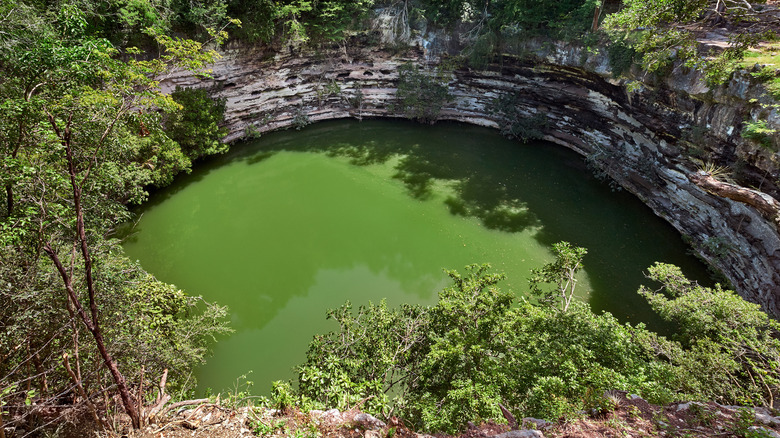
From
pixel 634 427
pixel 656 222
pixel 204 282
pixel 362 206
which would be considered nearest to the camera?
pixel 634 427

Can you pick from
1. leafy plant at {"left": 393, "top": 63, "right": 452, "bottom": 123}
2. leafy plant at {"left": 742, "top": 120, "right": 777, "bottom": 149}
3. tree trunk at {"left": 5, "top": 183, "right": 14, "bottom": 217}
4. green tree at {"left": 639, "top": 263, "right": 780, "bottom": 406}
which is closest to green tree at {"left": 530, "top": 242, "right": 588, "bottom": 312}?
green tree at {"left": 639, "top": 263, "right": 780, "bottom": 406}

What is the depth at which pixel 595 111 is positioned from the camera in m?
12.4

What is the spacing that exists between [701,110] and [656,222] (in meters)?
3.05

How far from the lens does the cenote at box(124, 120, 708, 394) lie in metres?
8.00

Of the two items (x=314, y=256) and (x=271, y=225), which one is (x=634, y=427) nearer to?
(x=314, y=256)

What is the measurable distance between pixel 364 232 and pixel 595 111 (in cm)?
893

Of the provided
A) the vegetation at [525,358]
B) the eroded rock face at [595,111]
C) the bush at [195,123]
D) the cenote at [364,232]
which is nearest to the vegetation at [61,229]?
the vegetation at [525,358]

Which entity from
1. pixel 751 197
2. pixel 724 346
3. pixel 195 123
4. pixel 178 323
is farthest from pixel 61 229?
pixel 751 197

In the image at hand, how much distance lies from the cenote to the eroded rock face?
73 centimetres

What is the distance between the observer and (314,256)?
9289mm

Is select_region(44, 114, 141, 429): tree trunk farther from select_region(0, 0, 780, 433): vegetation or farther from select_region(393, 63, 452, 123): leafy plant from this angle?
select_region(393, 63, 452, 123): leafy plant

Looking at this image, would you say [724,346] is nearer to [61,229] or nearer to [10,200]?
[61,229]

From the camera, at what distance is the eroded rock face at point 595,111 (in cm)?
793

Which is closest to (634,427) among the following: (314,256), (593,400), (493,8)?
(593,400)
